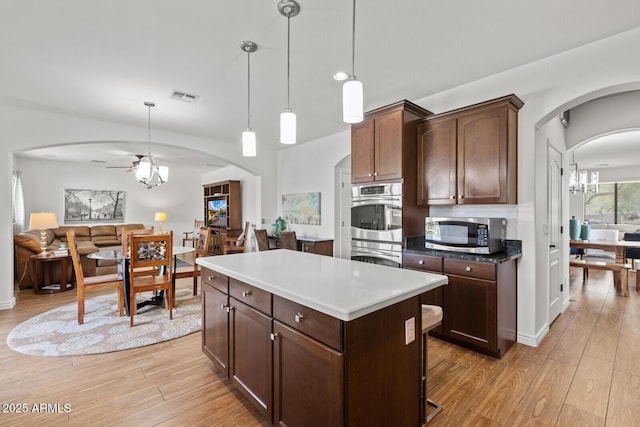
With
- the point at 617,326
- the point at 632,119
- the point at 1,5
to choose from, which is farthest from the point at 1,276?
the point at 632,119

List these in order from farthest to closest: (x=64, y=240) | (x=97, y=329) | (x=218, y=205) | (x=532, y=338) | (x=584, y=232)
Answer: (x=218, y=205)
(x=64, y=240)
(x=584, y=232)
(x=97, y=329)
(x=532, y=338)

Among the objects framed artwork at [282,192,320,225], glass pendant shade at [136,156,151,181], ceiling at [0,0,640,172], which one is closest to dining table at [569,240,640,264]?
ceiling at [0,0,640,172]

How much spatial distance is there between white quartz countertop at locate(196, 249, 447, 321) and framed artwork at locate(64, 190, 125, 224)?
301 inches

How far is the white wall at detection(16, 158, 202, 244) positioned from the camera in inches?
285

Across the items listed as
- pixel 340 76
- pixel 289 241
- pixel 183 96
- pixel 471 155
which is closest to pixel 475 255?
pixel 471 155

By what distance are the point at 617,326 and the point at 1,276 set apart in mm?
7409

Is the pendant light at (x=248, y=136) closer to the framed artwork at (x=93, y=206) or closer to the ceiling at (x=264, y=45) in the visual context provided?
the ceiling at (x=264, y=45)

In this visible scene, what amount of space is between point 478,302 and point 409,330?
1423 mm

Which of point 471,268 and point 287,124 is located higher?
point 287,124

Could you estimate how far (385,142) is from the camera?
10.7ft

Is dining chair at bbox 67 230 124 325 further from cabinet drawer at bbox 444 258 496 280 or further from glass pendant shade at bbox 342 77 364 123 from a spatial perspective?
cabinet drawer at bbox 444 258 496 280

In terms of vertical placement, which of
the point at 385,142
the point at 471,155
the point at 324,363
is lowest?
the point at 324,363

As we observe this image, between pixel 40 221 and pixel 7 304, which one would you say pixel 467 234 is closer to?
pixel 7 304

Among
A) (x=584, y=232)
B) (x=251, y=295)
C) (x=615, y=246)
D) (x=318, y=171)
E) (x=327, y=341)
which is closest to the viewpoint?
(x=327, y=341)
